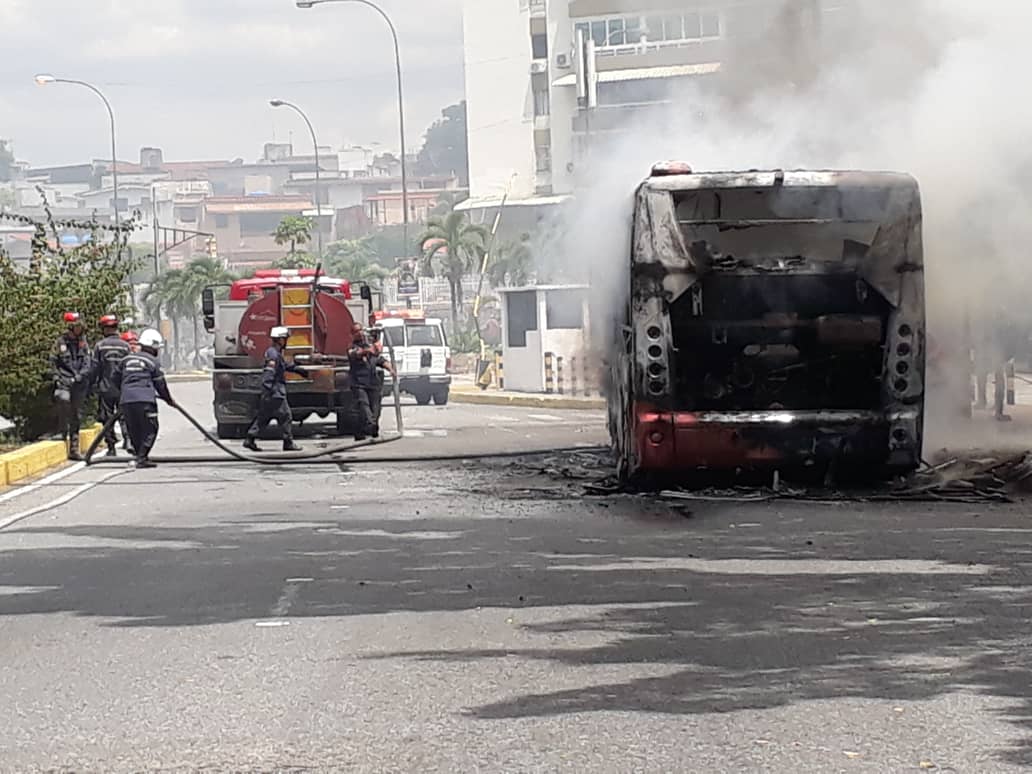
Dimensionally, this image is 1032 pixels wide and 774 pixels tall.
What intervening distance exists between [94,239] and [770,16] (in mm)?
11005

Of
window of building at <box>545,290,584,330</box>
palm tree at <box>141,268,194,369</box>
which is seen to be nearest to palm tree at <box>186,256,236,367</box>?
palm tree at <box>141,268,194,369</box>

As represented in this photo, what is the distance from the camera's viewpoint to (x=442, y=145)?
7451 inches

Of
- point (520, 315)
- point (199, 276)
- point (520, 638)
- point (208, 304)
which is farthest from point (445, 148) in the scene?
point (520, 638)

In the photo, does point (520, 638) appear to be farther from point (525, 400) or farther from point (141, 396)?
point (525, 400)

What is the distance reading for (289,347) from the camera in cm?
2302

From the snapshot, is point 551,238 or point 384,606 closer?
point 384,606

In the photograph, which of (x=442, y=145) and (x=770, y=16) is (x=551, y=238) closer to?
(x=770, y=16)

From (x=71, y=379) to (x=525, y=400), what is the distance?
16.4 m

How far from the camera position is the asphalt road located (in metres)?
5.97

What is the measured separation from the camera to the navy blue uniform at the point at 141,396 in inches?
700

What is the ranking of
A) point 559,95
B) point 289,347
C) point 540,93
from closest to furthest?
point 289,347 < point 559,95 < point 540,93

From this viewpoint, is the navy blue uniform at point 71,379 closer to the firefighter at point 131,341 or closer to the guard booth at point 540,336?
the firefighter at point 131,341

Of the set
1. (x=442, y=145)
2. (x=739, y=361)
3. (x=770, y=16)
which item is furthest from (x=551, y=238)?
(x=442, y=145)

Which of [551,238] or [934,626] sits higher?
[551,238]
